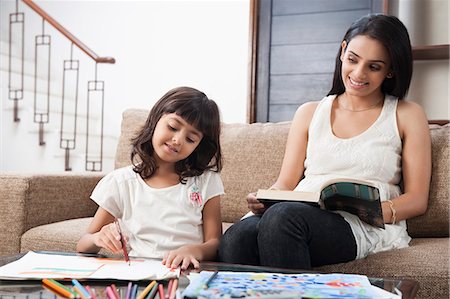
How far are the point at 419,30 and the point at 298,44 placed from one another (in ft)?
2.23

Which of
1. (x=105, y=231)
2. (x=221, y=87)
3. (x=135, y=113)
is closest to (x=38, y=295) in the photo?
(x=105, y=231)

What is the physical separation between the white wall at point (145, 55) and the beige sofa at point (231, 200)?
5.93ft

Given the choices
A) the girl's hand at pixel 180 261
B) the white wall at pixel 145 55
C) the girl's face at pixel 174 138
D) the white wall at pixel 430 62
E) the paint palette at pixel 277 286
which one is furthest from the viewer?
the white wall at pixel 145 55

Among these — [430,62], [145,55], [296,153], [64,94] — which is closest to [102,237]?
[296,153]

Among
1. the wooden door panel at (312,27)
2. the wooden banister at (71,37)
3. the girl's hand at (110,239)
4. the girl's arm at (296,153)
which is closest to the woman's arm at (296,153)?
the girl's arm at (296,153)

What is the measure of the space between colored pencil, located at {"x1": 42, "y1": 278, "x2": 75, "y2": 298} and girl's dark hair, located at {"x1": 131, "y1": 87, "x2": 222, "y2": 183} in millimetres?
674

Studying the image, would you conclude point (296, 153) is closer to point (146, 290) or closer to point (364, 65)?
point (364, 65)

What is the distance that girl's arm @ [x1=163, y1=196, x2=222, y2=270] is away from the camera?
1225 mm

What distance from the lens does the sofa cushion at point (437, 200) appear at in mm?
1963

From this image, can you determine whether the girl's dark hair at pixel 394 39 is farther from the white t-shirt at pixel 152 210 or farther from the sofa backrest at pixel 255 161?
the white t-shirt at pixel 152 210

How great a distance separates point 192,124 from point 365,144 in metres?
0.55

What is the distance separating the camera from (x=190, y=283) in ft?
3.34

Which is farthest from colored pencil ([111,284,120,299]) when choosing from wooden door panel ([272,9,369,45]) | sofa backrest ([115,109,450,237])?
wooden door panel ([272,9,369,45])

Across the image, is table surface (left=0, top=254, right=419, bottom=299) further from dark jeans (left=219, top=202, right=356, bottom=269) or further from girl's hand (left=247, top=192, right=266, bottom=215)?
girl's hand (left=247, top=192, right=266, bottom=215)
